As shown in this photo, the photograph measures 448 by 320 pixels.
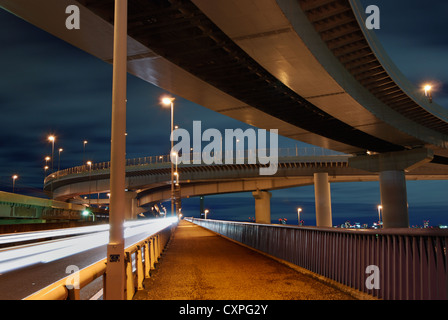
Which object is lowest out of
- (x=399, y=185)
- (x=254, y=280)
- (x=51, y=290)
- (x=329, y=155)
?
(x=254, y=280)

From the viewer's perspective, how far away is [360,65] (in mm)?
23297

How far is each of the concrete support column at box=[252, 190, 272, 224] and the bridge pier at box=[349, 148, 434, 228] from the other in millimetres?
33841

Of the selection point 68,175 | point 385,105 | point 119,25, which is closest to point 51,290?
point 119,25

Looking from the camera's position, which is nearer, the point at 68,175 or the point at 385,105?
the point at 385,105

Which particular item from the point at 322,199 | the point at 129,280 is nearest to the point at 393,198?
the point at 322,199

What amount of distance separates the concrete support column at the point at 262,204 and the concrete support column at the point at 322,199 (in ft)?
63.6

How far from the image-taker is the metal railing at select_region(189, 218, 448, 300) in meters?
6.29

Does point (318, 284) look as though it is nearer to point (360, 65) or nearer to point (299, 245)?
point (299, 245)

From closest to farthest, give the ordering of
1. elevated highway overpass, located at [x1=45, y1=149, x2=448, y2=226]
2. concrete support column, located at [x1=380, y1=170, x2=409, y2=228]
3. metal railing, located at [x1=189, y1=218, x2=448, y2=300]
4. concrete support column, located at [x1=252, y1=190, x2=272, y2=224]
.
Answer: metal railing, located at [x1=189, y1=218, x2=448, y2=300]
concrete support column, located at [x1=380, y1=170, x2=409, y2=228]
elevated highway overpass, located at [x1=45, y1=149, x2=448, y2=226]
concrete support column, located at [x1=252, y1=190, x2=272, y2=224]

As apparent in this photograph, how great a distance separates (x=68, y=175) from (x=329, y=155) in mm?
44809

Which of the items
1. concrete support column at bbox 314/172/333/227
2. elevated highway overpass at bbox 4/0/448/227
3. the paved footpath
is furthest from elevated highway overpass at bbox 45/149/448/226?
the paved footpath

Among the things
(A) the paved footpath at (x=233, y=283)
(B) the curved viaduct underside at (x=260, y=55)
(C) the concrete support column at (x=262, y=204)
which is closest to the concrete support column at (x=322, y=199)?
(C) the concrete support column at (x=262, y=204)

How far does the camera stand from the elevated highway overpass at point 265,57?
595 inches

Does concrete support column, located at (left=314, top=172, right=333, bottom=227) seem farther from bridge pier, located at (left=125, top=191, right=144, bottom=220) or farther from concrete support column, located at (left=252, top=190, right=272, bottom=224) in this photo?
bridge pier, located at (left=125, top=191, right=144, bottom=220)
